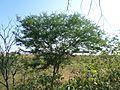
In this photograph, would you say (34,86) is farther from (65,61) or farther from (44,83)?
(65,61)

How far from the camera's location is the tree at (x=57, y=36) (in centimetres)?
2847

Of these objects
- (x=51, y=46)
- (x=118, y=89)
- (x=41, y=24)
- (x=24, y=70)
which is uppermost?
(x=41, y=24)

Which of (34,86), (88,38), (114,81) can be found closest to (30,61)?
(88,38)

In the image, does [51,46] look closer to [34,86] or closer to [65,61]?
[65,61]

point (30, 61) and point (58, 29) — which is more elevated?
point (58, 29)

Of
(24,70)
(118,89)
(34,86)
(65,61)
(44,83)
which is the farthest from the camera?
(65,61)

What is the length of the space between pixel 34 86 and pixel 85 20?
50.3ft

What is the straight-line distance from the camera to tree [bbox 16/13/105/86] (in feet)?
93.4

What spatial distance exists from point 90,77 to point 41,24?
2210 cm

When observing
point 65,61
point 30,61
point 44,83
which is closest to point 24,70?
point 30,61

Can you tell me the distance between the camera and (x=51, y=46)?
95.8ft

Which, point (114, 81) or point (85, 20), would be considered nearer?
point (114, 81)

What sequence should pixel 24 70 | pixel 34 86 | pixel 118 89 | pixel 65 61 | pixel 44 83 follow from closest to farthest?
pixel 118 89
pixel 44 83
pixel 34 86
pixel 24 70
pixel 65 61

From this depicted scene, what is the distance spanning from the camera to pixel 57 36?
2881 cm
